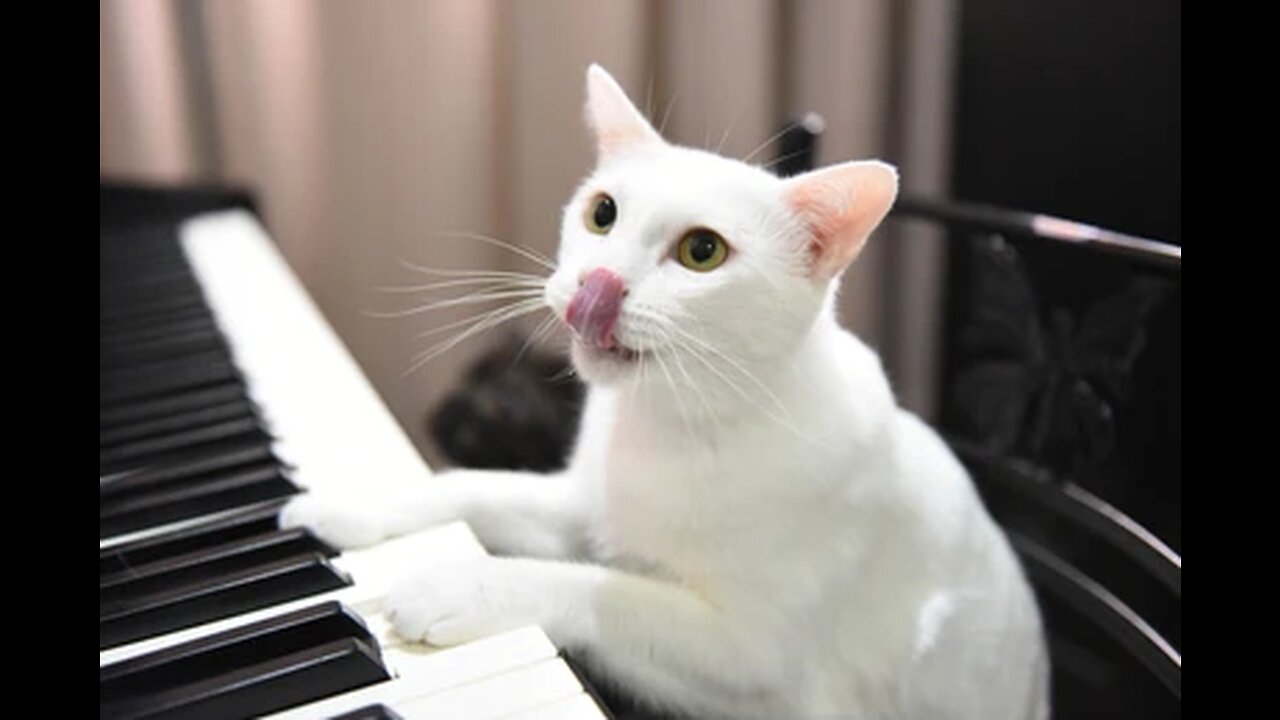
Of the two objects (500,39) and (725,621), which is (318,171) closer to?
(500,39)

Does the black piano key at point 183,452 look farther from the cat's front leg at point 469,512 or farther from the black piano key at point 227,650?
the black piano key at point 227,650

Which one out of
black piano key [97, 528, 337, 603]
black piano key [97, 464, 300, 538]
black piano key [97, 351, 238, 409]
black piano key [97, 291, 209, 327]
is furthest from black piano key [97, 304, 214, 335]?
black piano key [97, 528, 337, 603]

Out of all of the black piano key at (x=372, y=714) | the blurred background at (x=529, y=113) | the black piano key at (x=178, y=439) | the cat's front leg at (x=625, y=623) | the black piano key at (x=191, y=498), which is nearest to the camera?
the black piano key at (x=372, y=714)

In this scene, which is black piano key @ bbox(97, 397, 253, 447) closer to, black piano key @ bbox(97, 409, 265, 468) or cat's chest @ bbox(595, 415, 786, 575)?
black piano key @ bbox(97, 409, 265, 468)

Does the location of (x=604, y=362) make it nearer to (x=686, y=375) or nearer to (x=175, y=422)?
(x=686, y=375)

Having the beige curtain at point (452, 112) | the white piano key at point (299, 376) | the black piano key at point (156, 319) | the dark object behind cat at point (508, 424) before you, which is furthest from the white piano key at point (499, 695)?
the beige curtain at point (452, 112)

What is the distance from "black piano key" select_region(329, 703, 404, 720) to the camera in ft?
1.73

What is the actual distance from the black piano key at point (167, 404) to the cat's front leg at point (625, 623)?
0.38 m

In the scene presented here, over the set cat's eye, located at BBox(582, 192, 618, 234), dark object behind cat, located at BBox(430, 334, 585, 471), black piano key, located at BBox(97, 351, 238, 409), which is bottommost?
dark object behind cat, located at BBox(430, 334, 585, 471)

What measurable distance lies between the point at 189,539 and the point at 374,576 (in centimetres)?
12

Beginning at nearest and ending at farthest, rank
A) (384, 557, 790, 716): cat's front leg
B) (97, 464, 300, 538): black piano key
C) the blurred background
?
(384, 557, 790, 716): cat's front leg
(97, 464, 300, 538): black piano key
the blurred background

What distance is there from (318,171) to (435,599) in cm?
126

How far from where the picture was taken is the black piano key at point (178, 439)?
863mm

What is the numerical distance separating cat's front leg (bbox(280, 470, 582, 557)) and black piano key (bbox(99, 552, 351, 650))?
5cm
